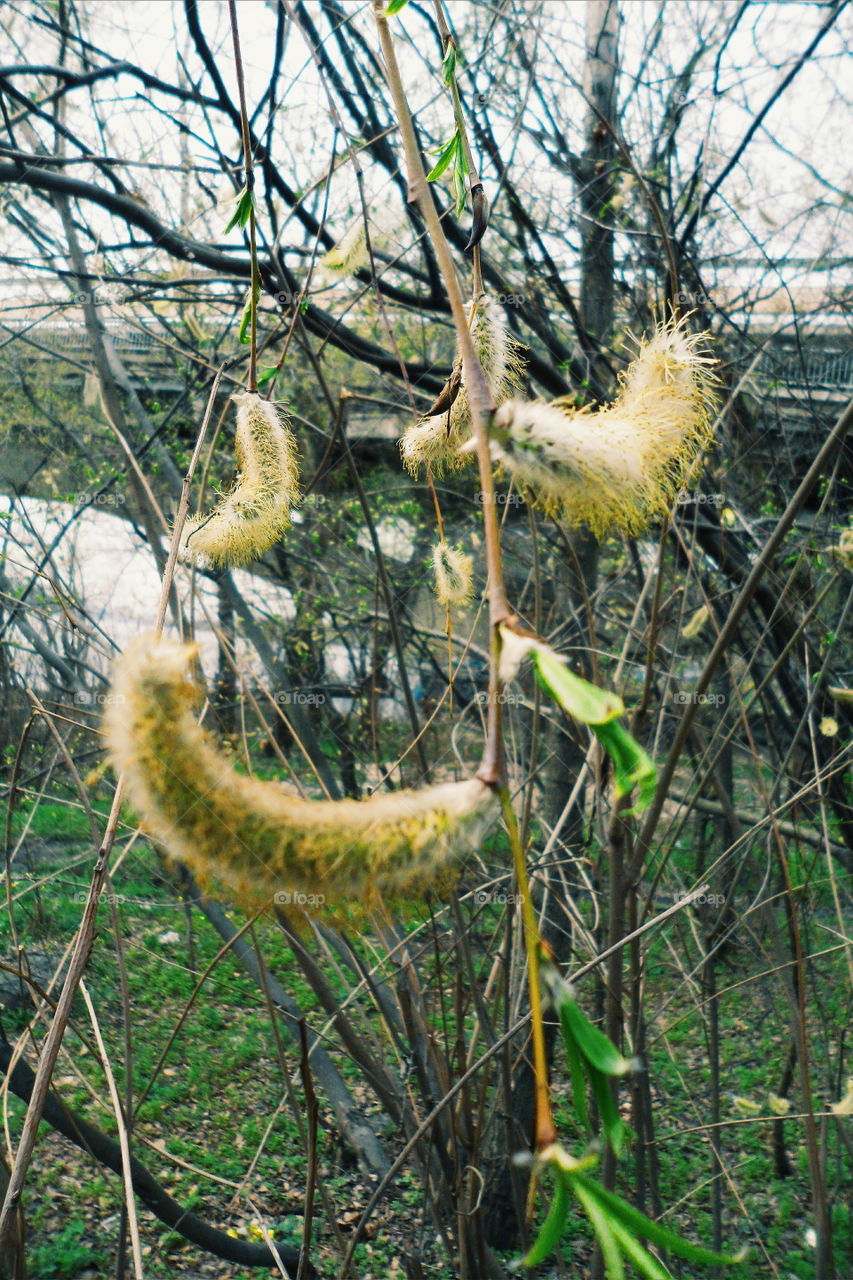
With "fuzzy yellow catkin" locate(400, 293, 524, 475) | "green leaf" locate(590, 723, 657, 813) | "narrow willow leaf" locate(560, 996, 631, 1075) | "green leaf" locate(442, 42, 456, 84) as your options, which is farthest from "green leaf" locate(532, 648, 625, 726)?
"green leaf" locate(442, 42, 456, 84)

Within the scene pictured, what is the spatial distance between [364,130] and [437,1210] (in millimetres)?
2868

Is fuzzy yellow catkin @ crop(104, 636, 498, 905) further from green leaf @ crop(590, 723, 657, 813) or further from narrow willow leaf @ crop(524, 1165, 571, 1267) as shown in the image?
narrow willow leaf @ crop(524, 1165, 571, 1267)

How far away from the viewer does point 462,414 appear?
920 millimetres

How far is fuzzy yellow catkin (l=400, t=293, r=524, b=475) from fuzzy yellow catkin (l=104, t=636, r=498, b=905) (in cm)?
46

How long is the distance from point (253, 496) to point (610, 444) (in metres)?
0.47

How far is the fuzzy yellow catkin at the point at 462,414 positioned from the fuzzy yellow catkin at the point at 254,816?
463 millimetres

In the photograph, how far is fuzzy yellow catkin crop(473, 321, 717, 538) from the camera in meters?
0.64

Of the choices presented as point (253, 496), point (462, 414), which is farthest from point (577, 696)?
point (253, 496)

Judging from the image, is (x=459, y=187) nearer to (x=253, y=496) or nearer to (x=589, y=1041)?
(x=253, y=496)

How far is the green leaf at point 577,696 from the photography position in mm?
480

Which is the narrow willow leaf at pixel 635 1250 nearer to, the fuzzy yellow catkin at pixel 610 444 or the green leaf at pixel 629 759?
the green leaf at pixel 629 759

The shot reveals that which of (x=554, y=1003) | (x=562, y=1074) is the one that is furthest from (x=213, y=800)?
(x=562, y=1074)

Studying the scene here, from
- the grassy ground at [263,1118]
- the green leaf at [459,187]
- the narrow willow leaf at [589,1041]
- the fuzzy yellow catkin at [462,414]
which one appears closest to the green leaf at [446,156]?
the green leaf at [459,187]

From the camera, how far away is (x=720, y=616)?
10.6 feet
